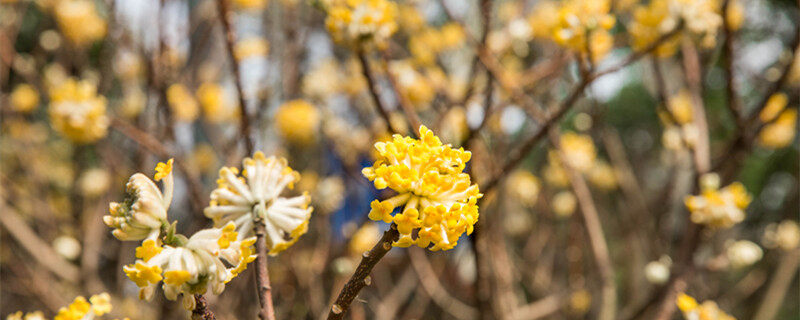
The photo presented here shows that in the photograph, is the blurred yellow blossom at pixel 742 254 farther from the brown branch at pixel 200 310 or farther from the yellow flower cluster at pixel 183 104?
the yellow flower cluster at pixel 183 104

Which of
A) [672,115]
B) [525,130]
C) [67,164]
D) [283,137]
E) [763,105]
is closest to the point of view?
[763,105]

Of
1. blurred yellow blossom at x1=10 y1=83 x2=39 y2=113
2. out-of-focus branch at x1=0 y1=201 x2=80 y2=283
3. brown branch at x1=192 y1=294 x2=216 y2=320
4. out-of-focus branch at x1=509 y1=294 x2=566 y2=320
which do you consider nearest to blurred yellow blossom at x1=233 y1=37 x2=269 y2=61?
blurred yellow blossom at x1=10 y1=83 x2=39 y2=113

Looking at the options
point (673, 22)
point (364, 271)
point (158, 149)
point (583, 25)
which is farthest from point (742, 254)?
point (158, 149)

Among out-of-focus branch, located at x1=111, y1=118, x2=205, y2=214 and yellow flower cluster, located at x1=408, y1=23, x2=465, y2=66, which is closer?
out-of-focus branch, located at x1=111, y1=118, x2=205, y2=214

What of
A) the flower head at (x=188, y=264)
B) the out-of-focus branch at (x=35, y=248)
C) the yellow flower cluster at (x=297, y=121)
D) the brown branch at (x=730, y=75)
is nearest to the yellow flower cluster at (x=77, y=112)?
Answer: the out-of-focus branch at (x=35, y=248)

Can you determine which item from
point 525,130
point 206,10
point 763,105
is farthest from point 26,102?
point 763,105

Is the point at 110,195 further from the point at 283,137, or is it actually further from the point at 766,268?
the point at 766,268

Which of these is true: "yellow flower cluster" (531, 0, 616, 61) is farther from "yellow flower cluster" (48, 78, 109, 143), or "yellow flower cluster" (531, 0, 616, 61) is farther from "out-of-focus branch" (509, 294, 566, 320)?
"yellow flower cluster" (48, 78, 109, 143)
